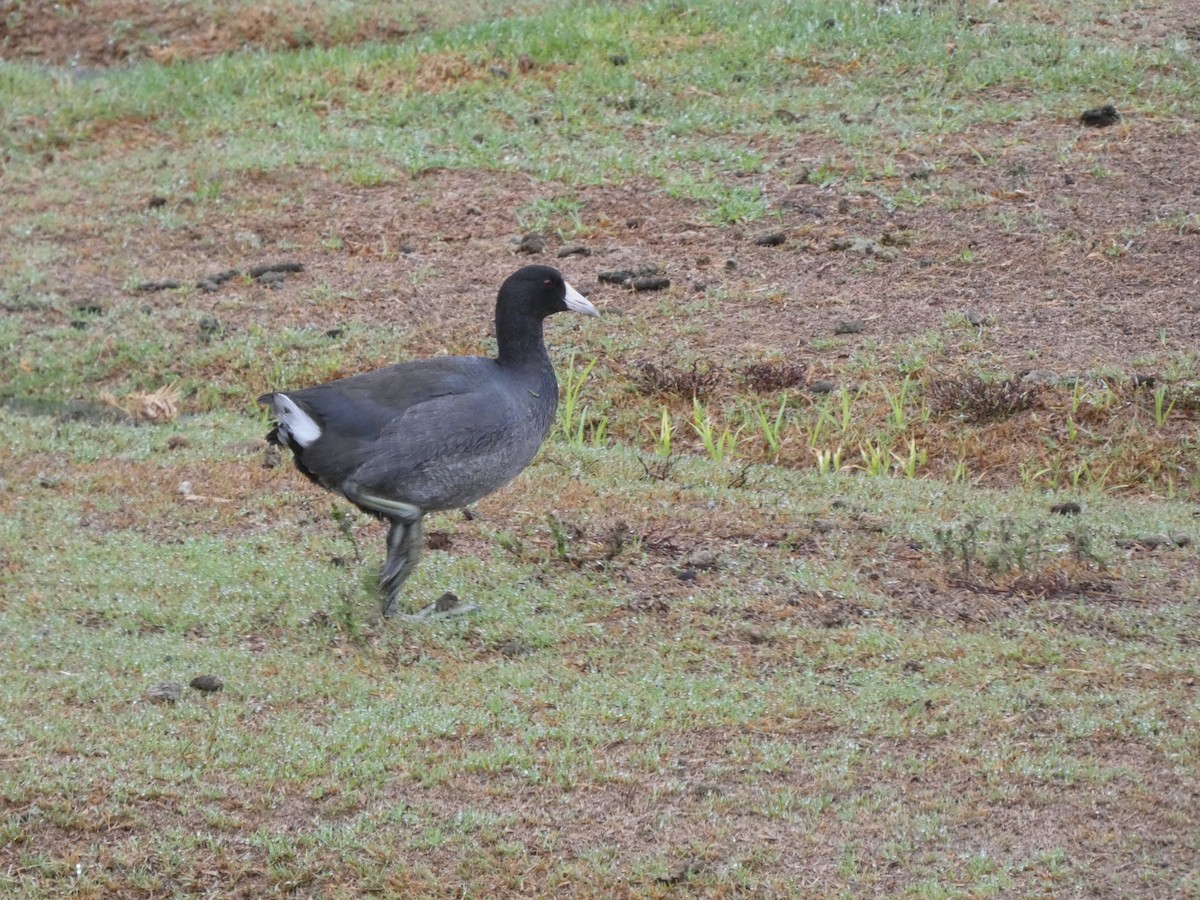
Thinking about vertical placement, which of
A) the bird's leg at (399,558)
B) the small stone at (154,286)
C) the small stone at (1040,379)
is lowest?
the small stone at (1040,379)

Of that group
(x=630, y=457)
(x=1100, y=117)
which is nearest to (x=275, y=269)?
(x=630, y=457)

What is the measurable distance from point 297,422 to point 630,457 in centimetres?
Answer: 286

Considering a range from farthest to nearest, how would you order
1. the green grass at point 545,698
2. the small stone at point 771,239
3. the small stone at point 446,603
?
the small stone at point 771,239
the small stone at point 446,603
the green grass at point 545,698

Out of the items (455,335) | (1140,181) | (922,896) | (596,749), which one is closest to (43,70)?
(455,335)

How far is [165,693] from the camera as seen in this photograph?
5402 mm

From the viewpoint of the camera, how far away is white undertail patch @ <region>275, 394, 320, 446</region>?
19.3 ft

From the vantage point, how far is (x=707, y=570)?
21.7 ft

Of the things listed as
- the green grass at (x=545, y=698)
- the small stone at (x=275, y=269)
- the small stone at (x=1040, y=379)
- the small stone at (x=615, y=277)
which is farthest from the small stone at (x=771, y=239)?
the green grass at (x=545, y=698)

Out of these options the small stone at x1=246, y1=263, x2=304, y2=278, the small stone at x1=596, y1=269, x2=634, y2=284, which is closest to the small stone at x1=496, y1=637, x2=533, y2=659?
the small stone at x1=596, y1=269, x2=634, y2=284

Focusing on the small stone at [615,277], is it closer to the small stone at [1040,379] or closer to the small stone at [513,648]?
the small stone at [1040,379]

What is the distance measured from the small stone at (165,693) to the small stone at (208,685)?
0.18 ft

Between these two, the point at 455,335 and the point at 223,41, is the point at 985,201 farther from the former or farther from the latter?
the point at 223,41

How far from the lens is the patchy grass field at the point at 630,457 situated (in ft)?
15.6

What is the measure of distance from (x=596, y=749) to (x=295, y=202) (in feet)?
26.1
